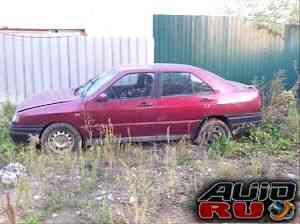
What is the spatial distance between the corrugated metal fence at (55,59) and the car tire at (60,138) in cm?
252

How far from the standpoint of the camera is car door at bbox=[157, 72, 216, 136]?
20.6 feet

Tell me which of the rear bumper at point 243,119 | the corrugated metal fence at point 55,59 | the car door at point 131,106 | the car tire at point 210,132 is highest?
the corrugated metal fence at point 55,59

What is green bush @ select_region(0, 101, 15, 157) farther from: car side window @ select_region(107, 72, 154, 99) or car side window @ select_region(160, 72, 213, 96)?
car side window @ select_region(160, 72, 213, 96)

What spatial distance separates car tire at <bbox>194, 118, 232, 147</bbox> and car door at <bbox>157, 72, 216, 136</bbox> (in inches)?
5.7

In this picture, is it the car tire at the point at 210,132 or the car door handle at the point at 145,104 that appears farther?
the car tire at the point at 210,132

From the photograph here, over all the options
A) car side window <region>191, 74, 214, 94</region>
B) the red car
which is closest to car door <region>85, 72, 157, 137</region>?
the red car

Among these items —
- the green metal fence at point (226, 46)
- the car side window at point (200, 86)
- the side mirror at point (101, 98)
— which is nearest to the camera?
the side mirror at point (101, 98)

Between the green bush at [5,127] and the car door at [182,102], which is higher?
the car door at [182,102]

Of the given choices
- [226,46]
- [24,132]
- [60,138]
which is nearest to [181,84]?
[60,138]

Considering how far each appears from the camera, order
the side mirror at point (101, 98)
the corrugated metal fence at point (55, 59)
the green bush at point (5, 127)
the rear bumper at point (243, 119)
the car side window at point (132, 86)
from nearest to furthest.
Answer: the green bush at point (5, 127) < the side mirror at point (101, 98) < the car side window at point (132, 86) < the rear bumper at point (243, 119) < the corrugated metal fence at point (55, 59)

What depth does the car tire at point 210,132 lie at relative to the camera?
6.47 m

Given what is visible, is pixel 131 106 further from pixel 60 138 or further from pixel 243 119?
pixel 243 119

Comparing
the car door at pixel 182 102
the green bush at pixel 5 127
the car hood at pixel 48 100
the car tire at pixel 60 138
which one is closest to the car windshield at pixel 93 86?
the car hood at pixel 48 100

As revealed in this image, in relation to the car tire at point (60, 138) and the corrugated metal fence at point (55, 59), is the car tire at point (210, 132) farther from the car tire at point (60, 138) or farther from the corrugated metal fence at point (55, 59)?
the corrugated metal fence at point (55, 59)
